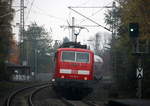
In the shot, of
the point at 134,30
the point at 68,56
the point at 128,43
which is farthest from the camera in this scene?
the point at 128,43

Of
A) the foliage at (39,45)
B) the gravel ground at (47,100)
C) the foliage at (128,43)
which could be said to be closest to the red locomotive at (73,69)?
the gravel ground at (47,100)

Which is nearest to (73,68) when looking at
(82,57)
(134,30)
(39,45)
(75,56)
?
(75,56)

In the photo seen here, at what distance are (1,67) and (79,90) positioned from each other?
22641mm

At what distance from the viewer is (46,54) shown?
10925 cm

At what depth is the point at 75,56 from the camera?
3075 centimetres

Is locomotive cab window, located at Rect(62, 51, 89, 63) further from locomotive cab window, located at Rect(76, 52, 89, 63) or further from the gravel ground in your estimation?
the gravel ground

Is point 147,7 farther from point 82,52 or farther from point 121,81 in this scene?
point 121,81

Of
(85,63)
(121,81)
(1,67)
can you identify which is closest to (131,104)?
(85,63)

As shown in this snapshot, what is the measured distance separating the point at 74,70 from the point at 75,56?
44.4 inches

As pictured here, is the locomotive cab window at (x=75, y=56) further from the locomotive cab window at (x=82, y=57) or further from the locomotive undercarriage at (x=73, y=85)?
the locomotive undercarriage at (x=73, y=85)

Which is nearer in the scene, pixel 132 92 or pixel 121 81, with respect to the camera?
pixel 132 92

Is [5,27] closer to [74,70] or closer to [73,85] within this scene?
[74,70]

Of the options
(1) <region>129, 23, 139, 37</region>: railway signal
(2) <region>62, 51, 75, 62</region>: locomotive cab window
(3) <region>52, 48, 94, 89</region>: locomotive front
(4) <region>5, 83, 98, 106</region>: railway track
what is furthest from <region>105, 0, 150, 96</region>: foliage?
(1) <region>129, 23, 139, 37</region>: railway signal

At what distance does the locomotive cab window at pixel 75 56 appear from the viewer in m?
30.5
